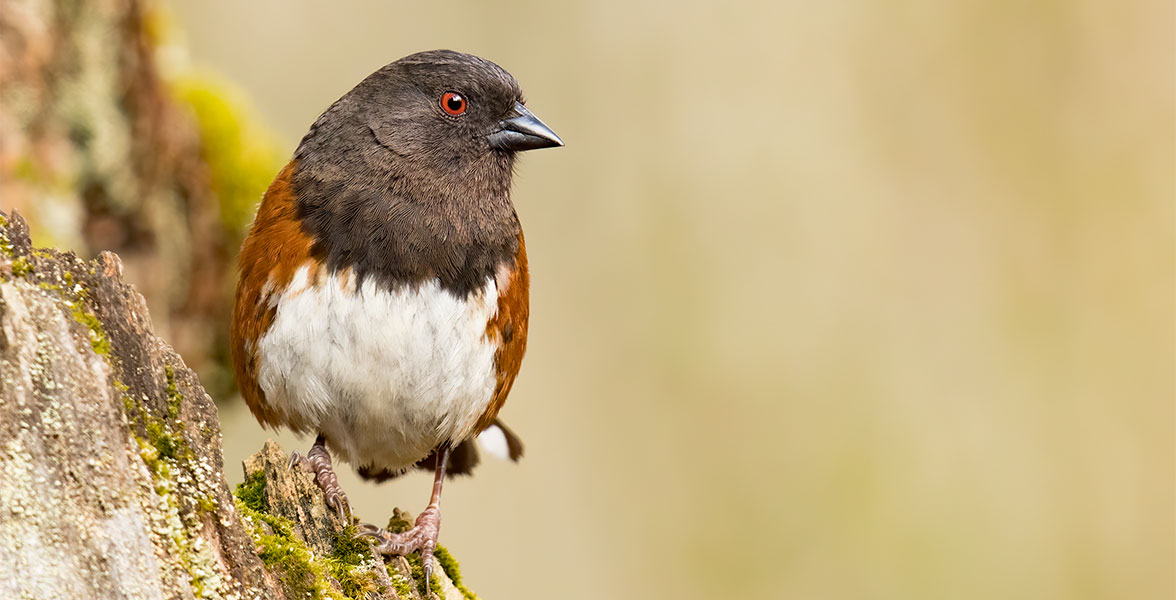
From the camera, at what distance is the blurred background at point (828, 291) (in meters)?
6.73

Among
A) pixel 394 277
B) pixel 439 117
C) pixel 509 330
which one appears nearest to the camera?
pixel 394 277

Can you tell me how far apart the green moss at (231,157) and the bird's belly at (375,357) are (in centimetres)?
236

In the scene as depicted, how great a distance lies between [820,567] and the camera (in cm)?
691

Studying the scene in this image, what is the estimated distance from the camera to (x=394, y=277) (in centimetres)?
298

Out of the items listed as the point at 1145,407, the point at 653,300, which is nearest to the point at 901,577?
the point at 1145,407

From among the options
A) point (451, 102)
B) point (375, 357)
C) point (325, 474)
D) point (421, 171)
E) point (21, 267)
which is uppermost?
point (451, 102)

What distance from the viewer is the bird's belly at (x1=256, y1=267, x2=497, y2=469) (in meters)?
2.96

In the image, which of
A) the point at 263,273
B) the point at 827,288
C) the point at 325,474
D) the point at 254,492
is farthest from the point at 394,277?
the point at 827,288

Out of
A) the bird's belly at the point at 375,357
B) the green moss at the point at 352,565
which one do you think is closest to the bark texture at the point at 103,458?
the green moss at the point at 352,565

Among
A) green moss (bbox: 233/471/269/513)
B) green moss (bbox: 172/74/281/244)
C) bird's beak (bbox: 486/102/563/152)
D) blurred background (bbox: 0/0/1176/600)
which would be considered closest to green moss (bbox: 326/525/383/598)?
green moss (bbox: 233/471/269/513)

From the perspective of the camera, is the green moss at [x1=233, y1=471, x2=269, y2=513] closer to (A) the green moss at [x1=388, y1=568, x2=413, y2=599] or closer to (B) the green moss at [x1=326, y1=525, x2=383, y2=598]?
(B) the green moss at [x1=326, y1=525, x2=383, y2=598]

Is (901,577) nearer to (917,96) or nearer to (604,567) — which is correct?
(604,567)

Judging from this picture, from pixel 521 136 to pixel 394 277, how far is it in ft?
2.45

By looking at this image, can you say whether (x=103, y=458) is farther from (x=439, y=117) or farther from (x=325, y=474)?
(x=439, y=117)
